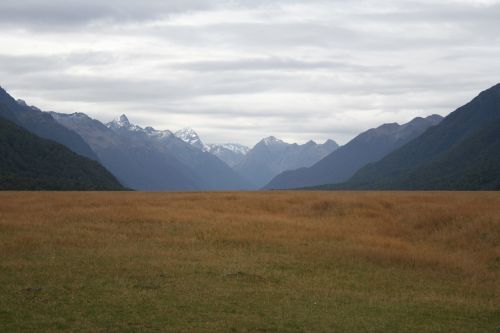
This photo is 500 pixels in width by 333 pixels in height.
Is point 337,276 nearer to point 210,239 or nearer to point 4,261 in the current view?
point 210,239

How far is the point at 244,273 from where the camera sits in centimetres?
2606

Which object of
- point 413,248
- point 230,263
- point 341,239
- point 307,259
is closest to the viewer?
point 230,263

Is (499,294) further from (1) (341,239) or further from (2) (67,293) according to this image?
(2) (67,293)

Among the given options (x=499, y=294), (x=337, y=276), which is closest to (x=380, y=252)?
(x=337, y=276)

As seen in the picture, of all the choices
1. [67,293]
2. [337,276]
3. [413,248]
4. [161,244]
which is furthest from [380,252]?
[67,293]

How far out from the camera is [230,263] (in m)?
28.7

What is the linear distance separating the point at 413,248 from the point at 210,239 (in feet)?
40.3

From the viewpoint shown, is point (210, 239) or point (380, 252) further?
point (210, 239)

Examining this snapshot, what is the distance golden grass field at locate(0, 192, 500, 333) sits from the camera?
18.8 meters

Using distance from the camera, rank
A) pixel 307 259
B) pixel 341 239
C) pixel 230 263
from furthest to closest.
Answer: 1. pixel 341 239
2. pixel 307 259
3. pixel 230 263

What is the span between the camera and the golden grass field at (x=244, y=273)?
61.6 ft

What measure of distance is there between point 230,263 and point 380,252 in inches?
362

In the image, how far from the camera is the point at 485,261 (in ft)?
108

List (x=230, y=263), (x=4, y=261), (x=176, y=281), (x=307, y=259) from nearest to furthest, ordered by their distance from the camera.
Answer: (x=176, y=281) → (x=4, y=261) → (x=230, y=263) → (x=307, y=259)
